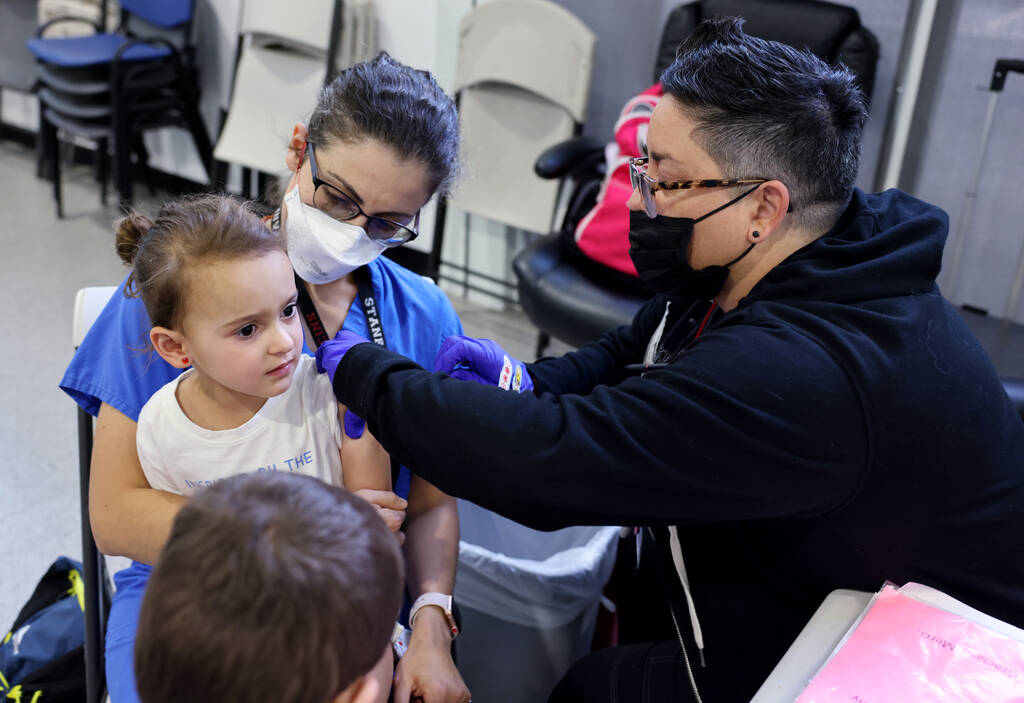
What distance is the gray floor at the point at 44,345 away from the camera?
2.23 meters

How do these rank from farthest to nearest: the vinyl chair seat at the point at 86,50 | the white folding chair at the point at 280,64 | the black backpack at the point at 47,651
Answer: the vinyl chair seat at the point at 86,50 → the white folding chair at the point at 280,64 → the black backpack at the point at 47,651

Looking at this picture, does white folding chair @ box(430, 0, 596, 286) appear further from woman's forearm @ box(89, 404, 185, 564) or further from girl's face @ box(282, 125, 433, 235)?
woman's forearm @ box(89, 404, 185, 564)

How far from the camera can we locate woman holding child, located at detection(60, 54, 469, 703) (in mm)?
1115

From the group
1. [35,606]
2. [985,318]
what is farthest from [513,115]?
[35,606]

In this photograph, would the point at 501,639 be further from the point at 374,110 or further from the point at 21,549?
the point at 21,549

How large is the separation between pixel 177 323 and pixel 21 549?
1.50m

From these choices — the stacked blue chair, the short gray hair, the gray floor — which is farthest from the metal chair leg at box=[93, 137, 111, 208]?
the short gray hair

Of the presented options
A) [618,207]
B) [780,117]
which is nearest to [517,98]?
[618,207]

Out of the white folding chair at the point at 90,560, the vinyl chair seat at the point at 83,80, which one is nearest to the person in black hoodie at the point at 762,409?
the white folding chair at the point at 90,560

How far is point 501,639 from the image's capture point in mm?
1617

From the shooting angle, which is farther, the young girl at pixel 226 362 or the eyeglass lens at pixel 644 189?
the eyeglass lens at pixel 644 189

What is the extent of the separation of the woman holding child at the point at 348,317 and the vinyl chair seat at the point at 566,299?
1084 millimetres

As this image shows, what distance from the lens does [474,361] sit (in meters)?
1.27

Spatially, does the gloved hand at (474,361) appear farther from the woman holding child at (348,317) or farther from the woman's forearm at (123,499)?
the woman's forearm at (123,499)
